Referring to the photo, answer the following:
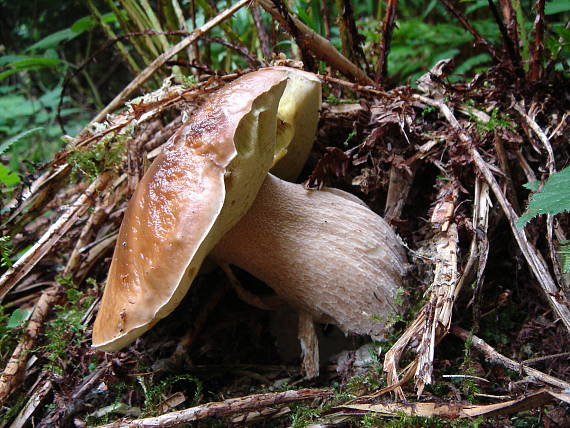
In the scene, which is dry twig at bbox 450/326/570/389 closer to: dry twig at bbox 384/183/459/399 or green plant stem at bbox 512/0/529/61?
dry twig at bbox 384/183/459/399

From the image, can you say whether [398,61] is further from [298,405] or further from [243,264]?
[298,405]

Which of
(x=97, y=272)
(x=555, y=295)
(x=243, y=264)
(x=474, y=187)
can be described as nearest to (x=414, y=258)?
(x=474, y=187)

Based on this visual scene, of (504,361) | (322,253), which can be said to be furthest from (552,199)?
(322,253)

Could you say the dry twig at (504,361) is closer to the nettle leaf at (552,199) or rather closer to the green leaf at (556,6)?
the nettle leaf at (552,199)

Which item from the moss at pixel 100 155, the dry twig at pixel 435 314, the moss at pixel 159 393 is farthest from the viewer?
the moss at pixel 100 155

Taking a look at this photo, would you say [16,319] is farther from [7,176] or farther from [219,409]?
[219,409]

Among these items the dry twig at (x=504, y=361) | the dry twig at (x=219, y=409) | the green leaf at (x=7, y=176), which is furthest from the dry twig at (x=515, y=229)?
the green leaf at (x=7, y=176)

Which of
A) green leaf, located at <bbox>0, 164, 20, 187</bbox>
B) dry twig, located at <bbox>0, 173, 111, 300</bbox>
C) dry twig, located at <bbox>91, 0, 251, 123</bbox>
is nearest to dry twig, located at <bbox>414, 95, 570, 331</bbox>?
dry twig, located at <bbox>91, 0, 251, 123</bbox>
